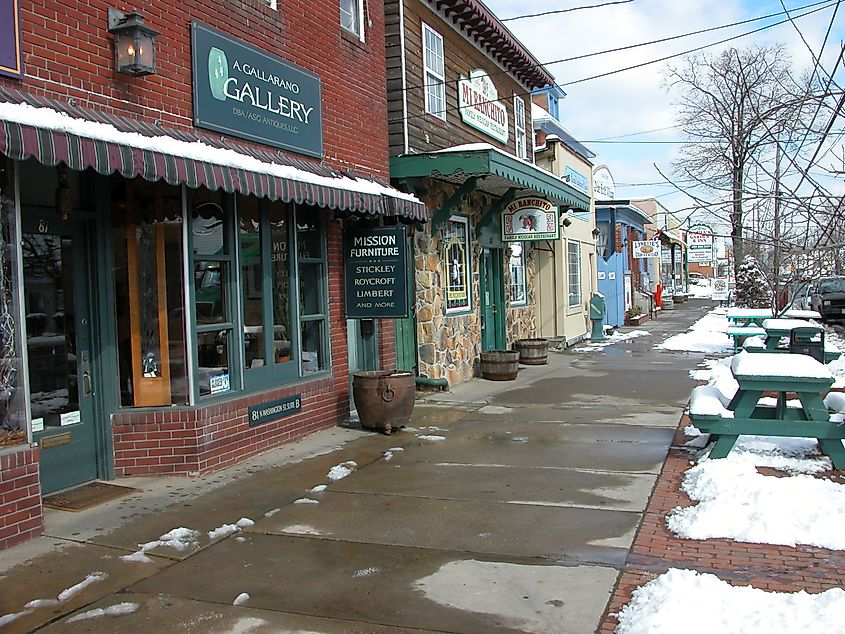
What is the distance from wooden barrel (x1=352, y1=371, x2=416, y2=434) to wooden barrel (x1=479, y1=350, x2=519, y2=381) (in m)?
4.56

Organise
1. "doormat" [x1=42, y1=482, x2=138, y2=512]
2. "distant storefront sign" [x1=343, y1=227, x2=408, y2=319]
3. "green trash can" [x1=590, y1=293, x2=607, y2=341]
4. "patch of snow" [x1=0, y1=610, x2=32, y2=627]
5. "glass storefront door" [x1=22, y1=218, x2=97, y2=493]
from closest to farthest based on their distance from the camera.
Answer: "patch of snow" [x1=0, y1=610, x2=32, y2=627]
"doormat" [x1=42, y1=482, x2=138, y2=512]
"glass storefront door" [x1=22, y1=218, x2=97, y2=493]
"distant storefront sign" [x1=343, y1=227, x2=408, y2=319]
"green trash can" [x1=590, y1=293, x2=607, y2=341]

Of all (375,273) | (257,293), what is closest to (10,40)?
(257,293)

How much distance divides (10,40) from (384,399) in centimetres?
507

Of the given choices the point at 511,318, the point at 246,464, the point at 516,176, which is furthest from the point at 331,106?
the point at 511,318

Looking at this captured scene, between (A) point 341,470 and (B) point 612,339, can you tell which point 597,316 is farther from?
(A) point 341,470

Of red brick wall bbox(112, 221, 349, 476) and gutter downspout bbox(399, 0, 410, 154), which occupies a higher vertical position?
gutter downspout bbox(399, 0, 410, 154)

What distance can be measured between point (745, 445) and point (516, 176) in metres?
5.62

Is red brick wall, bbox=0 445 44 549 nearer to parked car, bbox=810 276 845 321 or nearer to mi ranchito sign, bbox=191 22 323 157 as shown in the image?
mi ranchito sign, bbox=191 22 323 157

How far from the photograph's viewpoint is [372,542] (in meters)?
5.40

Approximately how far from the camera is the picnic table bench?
22.2 feet

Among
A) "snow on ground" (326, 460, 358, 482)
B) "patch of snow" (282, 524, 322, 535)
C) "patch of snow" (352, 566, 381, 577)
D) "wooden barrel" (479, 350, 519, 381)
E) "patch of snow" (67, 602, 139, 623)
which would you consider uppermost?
"wooden barrel" (479, 350, 519, 381)

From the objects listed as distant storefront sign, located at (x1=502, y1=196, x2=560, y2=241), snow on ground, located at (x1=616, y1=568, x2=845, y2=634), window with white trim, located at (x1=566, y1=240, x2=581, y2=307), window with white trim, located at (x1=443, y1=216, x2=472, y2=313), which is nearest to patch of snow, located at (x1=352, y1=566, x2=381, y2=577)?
snow on ground, located at (x1=616, y1=568, x2=845, y2=634)

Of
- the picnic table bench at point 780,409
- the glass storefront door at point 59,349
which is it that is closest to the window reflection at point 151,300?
the glass storefront door at point 59,349

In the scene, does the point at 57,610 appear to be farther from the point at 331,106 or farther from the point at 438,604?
the point at 331,106
